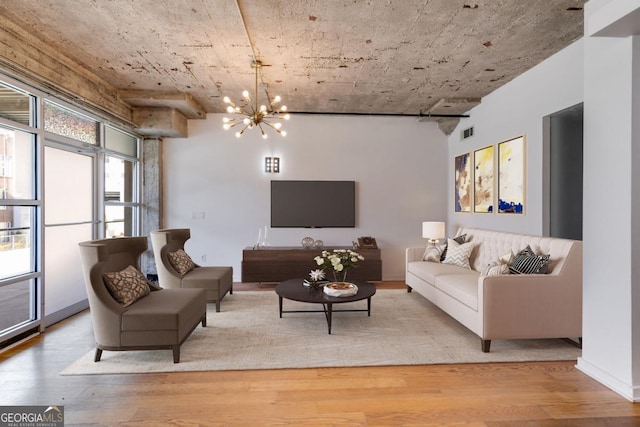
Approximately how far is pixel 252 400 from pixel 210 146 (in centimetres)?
470

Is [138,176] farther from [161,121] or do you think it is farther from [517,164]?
[517,164]

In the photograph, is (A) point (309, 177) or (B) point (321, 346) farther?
(A) point (309, 177)

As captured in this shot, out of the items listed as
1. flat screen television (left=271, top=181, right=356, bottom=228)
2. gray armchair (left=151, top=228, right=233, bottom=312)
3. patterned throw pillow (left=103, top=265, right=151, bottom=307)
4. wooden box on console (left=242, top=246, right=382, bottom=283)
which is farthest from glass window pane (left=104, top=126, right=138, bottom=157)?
patterned throw pillow (left=103, top=265, right=151, bottom=307)

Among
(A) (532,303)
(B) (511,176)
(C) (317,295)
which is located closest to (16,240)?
(C) (317,295)

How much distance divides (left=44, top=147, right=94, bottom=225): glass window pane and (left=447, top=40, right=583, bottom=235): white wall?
18.4 feet

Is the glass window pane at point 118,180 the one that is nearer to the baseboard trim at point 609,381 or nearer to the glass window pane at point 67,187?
the glass window pane at point 67,187

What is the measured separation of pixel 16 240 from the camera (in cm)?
325

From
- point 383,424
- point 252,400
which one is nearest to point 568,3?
point 383,424

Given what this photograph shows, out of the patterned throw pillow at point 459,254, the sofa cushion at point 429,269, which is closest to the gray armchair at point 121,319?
the sofa cushion at point 429,269

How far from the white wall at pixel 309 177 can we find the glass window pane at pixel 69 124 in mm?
1490

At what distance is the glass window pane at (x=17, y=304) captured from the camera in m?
3.23

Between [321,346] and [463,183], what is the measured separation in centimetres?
399

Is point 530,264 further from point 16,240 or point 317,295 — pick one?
point 16,240

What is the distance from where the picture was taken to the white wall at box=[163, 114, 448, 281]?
5.95 meters
